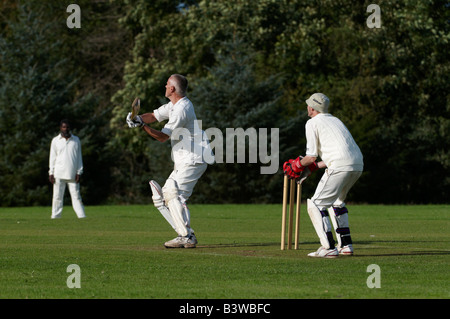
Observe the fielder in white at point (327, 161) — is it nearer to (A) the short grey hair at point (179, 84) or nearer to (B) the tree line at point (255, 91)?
(A) the short grey hair at point (179, 84)

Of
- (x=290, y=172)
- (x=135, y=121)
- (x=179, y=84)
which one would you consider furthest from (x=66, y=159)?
(x=290, y=172)

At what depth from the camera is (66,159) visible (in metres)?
21.3

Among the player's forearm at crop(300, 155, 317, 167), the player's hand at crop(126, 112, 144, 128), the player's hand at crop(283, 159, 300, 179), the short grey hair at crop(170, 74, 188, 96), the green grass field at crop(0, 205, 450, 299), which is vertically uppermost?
the short grey hair at crop(170, 74, 188, 96)

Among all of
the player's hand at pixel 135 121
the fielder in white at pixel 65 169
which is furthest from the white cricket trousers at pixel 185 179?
the fielder in white at pixel 65 169

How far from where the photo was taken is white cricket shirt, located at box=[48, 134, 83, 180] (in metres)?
21.3

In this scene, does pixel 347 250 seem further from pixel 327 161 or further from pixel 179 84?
pixel 179 84

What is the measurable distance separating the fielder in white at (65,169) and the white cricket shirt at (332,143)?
10.9 meters

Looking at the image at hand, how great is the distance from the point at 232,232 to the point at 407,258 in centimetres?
564

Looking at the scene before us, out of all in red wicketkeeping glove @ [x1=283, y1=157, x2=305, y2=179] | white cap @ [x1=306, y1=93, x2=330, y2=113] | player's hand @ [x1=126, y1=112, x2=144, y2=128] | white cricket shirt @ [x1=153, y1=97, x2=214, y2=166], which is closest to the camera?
white cap @ [x1=306, y1=93, x2=330, y2=113]

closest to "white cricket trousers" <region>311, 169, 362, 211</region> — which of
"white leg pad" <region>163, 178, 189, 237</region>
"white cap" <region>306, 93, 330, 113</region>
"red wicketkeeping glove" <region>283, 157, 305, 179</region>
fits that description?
"red wicketkeeping glove" <region>283, 157, 305, 179</region>

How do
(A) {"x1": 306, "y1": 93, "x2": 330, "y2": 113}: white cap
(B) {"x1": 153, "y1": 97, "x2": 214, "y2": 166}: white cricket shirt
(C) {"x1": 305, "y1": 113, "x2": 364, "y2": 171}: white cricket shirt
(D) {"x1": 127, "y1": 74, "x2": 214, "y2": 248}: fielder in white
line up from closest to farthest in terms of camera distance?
(C) {"x1": 305, "y1": 113, "x2": 364, "y2": 171}: white cricket shirt < (A) {"x1": 306, "y1": 93, "x2": 330, "y2": 113}: white cap < (B) {"x1": 153, "y1": 97, "x2": 214, "y2": 166}: white cricket shirt < (D) {"x1": 127, "y1": 74, "x2": 214, "y2": 248}: fielder in white

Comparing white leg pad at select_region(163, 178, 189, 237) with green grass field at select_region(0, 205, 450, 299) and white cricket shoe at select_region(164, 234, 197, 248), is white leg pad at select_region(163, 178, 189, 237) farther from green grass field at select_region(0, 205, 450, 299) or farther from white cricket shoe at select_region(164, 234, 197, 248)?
green grass field at select_region(0, 205, 450, 299)

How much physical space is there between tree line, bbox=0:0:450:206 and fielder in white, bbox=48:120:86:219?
41.3 ft

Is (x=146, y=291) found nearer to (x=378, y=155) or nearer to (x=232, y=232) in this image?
(x=232, y=232)
